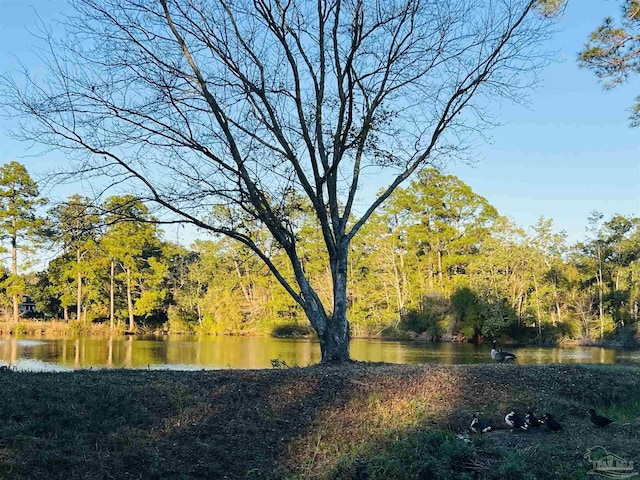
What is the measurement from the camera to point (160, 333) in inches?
1800

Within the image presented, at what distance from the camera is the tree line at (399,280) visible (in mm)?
34938

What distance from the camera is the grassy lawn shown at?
4.59m

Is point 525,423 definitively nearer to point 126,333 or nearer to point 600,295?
point 600,295

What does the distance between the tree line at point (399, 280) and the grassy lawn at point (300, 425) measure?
76.9 ft

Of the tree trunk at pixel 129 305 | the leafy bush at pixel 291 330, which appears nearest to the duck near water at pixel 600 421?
the leafy bush at pixel 291 330

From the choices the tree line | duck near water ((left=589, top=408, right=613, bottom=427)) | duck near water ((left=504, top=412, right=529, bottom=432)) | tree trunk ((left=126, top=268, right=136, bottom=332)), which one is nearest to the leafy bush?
the tree line

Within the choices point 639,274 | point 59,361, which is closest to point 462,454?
point 59,361

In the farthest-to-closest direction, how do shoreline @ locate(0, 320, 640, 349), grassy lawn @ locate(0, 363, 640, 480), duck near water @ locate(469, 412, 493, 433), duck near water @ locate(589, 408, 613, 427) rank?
shoreline @ locate(0, 320, 640, 349) → duck near water @ locate(589, 408, 613, 427) → duck near water @ locate(469, 412, 493, 433) → grassy lawn @ locate(0, 363, 640, 480)

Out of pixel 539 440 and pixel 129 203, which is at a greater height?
pixel 129 203

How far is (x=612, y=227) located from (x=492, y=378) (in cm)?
3201

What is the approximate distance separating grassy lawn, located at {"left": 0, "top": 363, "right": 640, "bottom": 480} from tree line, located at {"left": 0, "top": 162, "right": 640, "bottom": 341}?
23425mm

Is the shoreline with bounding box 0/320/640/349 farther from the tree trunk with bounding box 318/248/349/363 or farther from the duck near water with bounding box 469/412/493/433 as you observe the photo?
the duck near water with bounding box 469/412/493/433

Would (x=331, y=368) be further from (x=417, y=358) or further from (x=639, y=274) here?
(x=639, y=274)

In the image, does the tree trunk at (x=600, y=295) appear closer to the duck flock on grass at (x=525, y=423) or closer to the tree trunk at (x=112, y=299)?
the duck flock on grass at (x=525, y=423)
